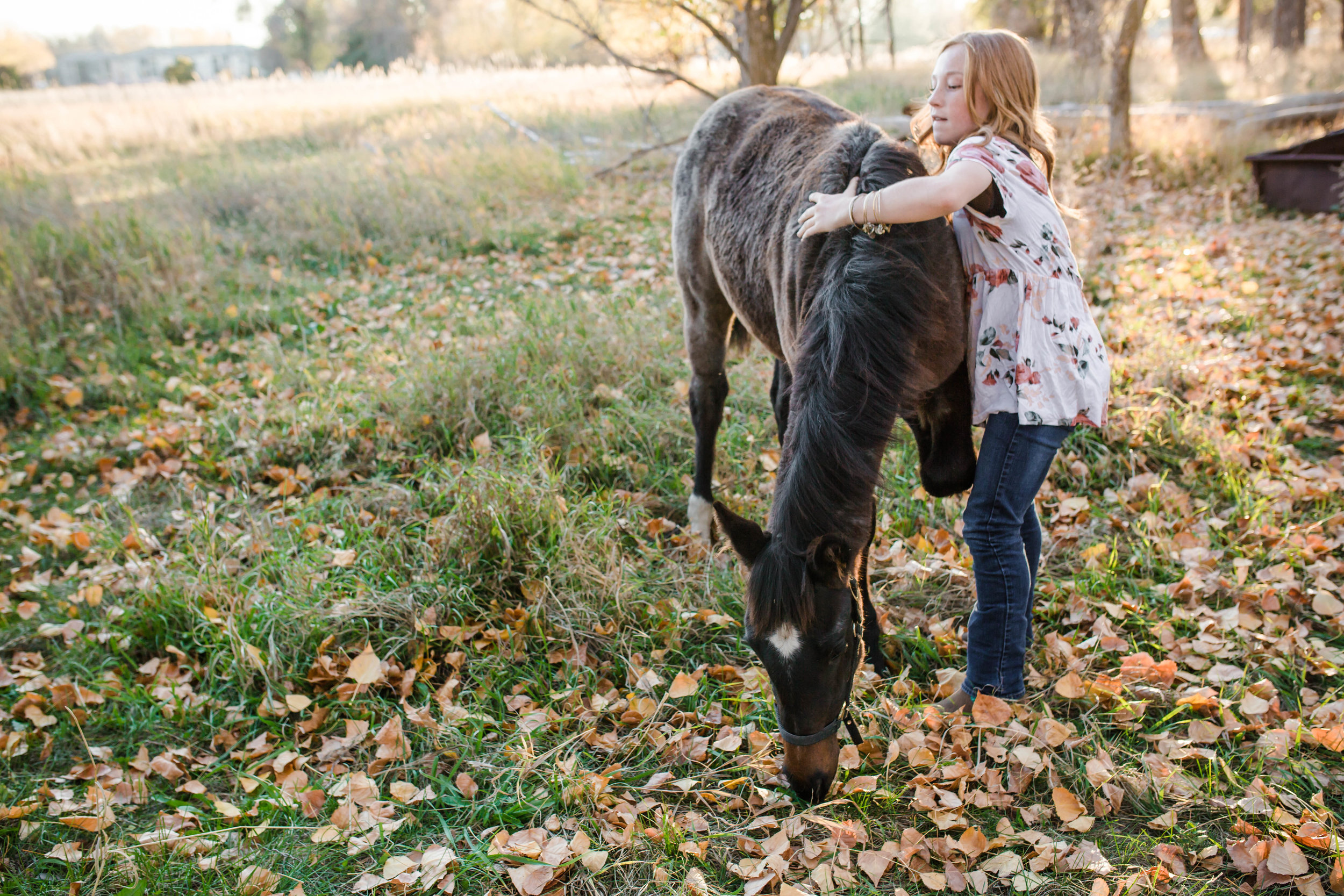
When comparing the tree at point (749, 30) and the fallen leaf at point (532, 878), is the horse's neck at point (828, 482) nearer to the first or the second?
the fallen leaf at point (532, 878)

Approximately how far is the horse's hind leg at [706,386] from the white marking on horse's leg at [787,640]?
171cm

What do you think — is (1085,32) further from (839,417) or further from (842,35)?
(839,417)

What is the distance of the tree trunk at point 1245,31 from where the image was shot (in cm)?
1598

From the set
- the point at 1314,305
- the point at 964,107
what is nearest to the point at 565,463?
the point at 964,107

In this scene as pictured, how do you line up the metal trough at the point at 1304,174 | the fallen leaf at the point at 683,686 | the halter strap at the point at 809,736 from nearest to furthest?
the halter strap at the point at 809,736 → the fallen leaf at the point at 683,686 → the metal trough at the point at 1304,174

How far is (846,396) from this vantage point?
191cm

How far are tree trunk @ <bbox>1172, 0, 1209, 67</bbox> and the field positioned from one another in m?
13.7

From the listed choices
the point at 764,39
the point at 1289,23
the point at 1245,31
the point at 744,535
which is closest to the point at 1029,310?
the point at 744,535

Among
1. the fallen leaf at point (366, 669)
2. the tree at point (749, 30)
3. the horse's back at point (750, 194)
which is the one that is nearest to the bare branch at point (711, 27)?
the tree at point (749, 30)

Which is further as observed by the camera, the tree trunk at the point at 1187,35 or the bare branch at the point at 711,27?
the tree trunk at the point at 1187,35

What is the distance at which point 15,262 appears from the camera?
20.0ft

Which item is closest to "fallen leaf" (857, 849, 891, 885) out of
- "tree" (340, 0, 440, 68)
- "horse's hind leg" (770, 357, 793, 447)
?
"horse's hind leg" (770, 357, 793, 447)

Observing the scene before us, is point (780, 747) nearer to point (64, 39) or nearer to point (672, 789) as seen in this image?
point (672, 789)

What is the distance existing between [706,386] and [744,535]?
185cm
